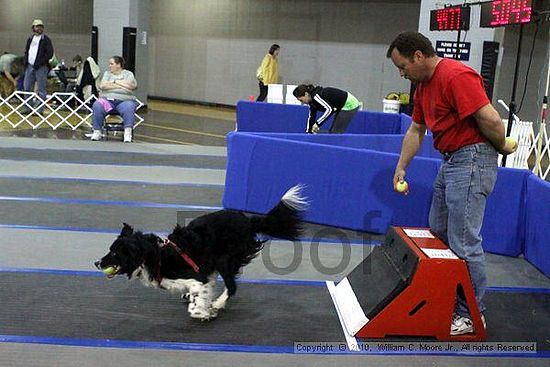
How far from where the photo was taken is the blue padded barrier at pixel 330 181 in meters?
5.63

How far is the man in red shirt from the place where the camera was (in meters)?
3.34

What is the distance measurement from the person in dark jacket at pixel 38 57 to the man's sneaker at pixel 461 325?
11942 millimetres

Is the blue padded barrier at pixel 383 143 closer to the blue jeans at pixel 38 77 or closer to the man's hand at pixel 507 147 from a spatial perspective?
the man's hand at pixel 507 147

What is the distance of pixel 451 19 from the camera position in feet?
35.1

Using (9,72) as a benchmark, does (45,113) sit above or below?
below

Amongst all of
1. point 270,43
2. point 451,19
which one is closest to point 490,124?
point 451,19

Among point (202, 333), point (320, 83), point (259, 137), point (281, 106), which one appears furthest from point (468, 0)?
point (202, 333)

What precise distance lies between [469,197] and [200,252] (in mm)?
1542

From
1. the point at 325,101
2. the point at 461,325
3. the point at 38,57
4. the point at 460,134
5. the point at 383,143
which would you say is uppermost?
the point at 38,57

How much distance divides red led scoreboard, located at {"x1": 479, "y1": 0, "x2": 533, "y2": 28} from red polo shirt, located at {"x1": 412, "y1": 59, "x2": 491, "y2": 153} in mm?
5591

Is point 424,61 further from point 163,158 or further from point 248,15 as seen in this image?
point 248,15

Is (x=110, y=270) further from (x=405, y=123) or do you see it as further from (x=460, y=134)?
(x=405, y=123)

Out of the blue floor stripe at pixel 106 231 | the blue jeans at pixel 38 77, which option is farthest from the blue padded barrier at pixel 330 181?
the blue jeans at pixel 38 77

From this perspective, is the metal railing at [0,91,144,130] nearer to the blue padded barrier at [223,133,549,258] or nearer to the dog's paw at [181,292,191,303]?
the blue padded barrier at [223,133,549,258]
